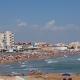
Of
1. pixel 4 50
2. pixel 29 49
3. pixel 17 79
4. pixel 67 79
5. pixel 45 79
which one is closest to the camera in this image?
pixel 17 79

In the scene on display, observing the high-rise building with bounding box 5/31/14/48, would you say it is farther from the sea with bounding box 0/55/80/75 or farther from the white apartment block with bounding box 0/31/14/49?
the sea with bounding box 0/55/80/75

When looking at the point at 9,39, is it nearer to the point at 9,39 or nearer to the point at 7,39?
the point at 9,39

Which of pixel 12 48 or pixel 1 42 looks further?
pixel 1 42

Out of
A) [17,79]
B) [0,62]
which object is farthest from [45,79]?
[0,62]

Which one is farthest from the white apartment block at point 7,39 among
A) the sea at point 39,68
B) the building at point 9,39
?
the sea at point 39,68

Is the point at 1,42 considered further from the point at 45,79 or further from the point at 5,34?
the point at 45,79

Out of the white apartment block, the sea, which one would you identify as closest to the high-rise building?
the white apartment block

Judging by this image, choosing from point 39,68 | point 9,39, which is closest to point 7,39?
point 9,39

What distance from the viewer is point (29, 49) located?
605ft

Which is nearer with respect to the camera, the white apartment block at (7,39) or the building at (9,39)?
the white apartment block at (7,39)

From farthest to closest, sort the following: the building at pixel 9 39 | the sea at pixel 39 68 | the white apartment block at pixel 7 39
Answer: the building at pixel 9 39
the white apartment block at pixel 7 39
the sea at pixel 39 68

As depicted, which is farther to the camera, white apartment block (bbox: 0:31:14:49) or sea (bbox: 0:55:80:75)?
white apartment block (bbox: 0:31:14:49)

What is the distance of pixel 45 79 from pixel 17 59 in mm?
75420

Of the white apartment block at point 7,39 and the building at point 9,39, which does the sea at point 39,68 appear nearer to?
the white apartment block at point 7,39
